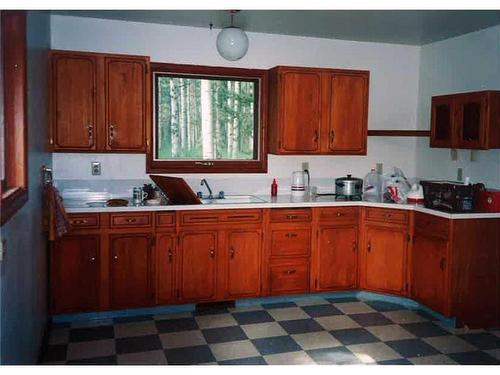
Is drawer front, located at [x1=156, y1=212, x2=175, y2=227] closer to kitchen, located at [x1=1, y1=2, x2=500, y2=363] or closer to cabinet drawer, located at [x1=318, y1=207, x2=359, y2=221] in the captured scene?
kitchen, located at [x1=1, y1=2, x2=500, y2=363]

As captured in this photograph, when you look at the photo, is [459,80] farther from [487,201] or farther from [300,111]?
[300,111]

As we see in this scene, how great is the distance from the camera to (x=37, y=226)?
3.36m

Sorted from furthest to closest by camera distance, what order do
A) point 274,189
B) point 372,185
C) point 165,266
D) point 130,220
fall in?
point 372,185, point 274,189, point 165,266, point 130,220

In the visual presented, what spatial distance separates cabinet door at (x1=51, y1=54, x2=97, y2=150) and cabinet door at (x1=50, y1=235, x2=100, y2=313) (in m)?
0.76

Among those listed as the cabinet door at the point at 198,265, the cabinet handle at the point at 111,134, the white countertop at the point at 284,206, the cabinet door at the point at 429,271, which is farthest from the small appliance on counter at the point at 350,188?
the cabinet handle at the point at 111,134

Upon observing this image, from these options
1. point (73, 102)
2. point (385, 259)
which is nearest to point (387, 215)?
point (385, 259)

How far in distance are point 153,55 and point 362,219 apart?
2.30 meters

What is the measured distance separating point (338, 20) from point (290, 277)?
2.17 m

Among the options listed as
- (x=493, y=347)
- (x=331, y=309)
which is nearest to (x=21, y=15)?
(x=331, y=309)

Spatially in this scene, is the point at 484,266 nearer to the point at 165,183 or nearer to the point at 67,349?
the point at 165,183

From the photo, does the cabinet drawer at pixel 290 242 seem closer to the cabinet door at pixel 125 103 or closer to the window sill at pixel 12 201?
the cabinet door at pixel 125 103

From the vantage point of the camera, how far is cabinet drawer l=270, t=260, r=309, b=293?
4.59 meters

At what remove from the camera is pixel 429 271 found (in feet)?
14.2

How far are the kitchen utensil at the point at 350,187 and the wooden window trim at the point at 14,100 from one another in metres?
2.98
